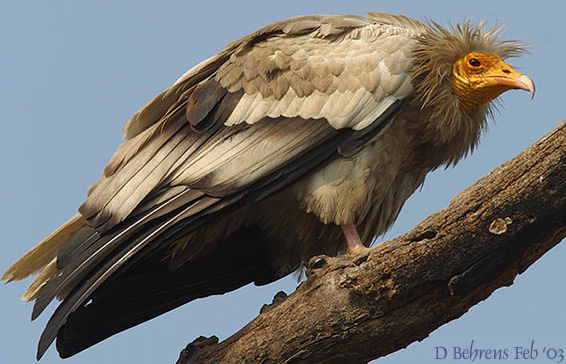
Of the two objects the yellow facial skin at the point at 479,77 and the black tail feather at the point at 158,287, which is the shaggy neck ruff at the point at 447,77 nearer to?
the yellow facial skin at the point at 479,77

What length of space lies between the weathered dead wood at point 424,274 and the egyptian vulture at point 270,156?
2.49ft

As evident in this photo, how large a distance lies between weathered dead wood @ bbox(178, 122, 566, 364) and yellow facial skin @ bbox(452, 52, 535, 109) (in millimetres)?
1423

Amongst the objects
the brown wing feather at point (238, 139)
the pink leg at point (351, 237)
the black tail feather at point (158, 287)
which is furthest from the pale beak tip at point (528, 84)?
the black tail feather at point (158, 287)

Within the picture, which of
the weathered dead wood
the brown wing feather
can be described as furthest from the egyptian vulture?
the weathered dead wood

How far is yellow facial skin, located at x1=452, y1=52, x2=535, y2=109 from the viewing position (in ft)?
19.1

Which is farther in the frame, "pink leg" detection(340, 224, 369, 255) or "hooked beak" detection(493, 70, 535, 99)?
"pink leg" detection(340, 224, 369, 255)

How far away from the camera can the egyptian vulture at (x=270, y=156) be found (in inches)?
215

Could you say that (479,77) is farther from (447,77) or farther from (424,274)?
(424,274)

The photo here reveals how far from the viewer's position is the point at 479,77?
5.84 meters

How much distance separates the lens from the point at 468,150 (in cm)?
625

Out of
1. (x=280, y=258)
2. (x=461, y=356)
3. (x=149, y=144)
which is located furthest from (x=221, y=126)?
(x=461, y=356)

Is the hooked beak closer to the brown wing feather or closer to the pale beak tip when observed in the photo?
the pale beak tip

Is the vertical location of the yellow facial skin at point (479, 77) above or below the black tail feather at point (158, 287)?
above

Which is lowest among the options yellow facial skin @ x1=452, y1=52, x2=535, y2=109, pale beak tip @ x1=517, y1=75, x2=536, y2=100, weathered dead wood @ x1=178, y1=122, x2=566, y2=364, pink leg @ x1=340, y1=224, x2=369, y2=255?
weathered dead wood @ x1=178, y1=122, x2=566, y2=364
